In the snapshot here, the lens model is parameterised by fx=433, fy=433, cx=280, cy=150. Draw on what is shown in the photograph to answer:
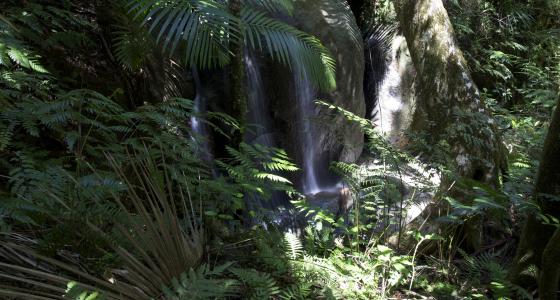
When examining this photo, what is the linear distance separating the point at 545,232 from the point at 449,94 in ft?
6.93

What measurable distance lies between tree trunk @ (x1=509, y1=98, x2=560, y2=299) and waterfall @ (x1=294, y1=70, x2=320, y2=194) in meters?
3.22

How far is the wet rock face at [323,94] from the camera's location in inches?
219

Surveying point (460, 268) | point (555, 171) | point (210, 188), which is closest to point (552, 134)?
point (555, 171)

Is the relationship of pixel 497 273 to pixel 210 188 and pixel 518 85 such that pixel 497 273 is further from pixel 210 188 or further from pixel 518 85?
pixel 518 85

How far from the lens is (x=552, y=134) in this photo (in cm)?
→ 246

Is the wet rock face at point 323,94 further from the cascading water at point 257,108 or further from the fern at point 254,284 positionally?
the fern at point 254,284

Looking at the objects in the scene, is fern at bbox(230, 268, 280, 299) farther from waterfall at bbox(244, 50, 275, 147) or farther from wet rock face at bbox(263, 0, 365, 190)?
wet rock face at bbox(263, 0, 365, 190)

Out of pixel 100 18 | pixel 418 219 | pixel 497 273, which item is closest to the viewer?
pixel 497 273

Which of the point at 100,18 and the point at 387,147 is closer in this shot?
the point at 387,147

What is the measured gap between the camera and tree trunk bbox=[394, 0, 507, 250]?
4.02 m

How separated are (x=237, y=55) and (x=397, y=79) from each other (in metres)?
4.01

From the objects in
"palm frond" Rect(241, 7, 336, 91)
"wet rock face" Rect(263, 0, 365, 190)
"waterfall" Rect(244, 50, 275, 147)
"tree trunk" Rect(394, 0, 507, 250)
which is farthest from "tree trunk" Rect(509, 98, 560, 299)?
"waterfall" Rect(244, 50, 275, 147)

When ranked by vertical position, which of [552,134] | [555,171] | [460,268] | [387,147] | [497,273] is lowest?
[460,268]

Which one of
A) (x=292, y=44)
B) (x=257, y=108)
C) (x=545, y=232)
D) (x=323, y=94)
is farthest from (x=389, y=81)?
(x=545, y=232)
